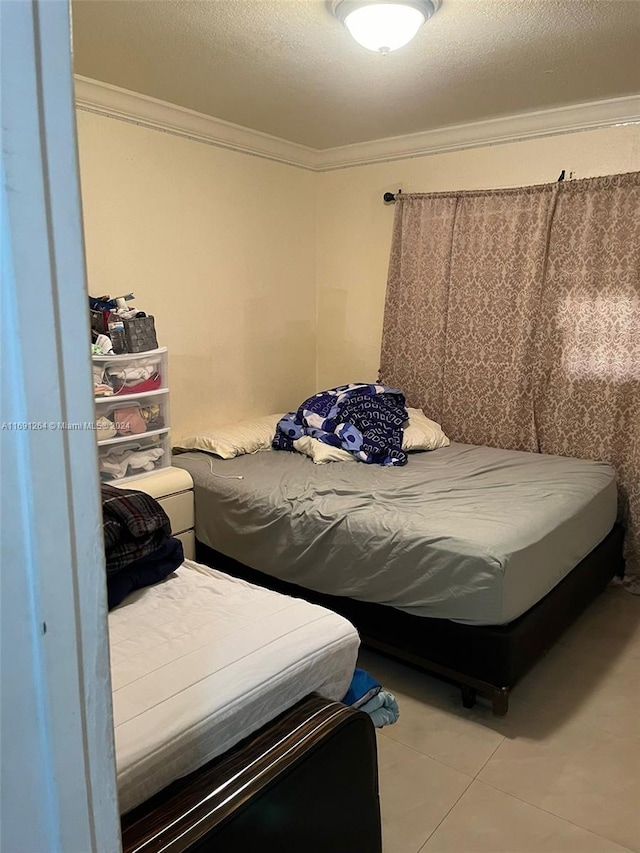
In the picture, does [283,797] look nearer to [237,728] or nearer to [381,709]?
[237,728]

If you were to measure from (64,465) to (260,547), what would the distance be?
2.28m

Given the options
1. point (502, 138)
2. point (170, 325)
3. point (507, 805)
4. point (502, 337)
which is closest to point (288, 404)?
point (170, 325)

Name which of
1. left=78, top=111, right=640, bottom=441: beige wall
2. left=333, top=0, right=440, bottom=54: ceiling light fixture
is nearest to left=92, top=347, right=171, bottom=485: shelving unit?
left=78, top=111, right=640, bottom=441: beige wall

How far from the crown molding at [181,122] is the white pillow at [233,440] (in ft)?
5.23

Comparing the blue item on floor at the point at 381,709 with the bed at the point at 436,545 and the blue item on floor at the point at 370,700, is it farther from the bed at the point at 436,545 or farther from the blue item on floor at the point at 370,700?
the bed at the point at 436,545

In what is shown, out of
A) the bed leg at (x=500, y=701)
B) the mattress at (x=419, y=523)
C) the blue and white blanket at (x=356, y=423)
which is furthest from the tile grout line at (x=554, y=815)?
the blue and white blanket at (x=356, y=423)

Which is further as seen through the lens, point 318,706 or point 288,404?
point 288,404

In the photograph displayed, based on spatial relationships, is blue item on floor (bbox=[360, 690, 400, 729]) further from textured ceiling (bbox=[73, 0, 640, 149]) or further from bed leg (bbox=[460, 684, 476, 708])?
textured ceiling (bbox=[73, 0, 640, 149])

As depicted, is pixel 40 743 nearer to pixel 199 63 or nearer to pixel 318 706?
pixel 318 706

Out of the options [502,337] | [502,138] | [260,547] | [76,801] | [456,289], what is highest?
[502,138]

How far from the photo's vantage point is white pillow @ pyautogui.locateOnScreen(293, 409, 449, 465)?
3.24 meters

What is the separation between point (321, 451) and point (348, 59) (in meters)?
1.75

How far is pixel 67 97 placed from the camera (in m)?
0.54

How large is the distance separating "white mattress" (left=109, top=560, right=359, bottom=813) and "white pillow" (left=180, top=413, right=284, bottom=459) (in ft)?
5.53
